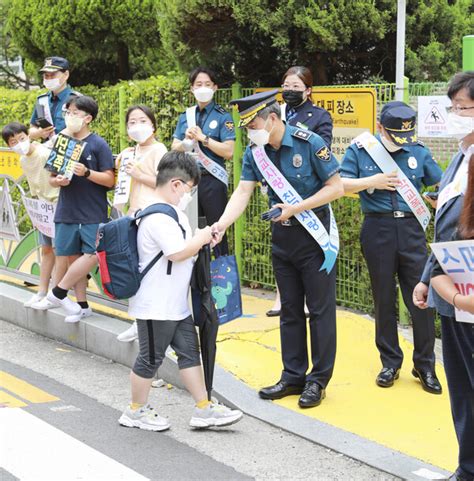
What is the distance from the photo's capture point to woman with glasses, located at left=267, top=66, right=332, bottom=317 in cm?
680

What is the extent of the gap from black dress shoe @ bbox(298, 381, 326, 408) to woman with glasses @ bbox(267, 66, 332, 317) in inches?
74.6

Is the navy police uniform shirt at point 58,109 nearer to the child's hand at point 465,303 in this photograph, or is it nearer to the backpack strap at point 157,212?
the backpack strap at point 157,212

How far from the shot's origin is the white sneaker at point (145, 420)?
5492 millimetres

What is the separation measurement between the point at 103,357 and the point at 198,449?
2.22 m

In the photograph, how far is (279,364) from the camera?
21.4ft

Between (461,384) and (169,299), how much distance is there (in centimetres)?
180

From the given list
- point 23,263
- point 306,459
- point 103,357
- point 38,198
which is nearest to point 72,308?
point 103,357

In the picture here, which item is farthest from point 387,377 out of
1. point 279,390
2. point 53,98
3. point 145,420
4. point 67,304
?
point 53,98

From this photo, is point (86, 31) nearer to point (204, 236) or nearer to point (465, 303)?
point (204, 236)

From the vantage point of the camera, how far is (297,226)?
18.6 feet

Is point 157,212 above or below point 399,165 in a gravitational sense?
below

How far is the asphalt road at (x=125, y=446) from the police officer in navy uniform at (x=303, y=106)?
2.16 meters

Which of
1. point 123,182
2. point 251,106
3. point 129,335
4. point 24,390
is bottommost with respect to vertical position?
point 24,390

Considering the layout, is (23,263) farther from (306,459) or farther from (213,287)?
(306,459)
